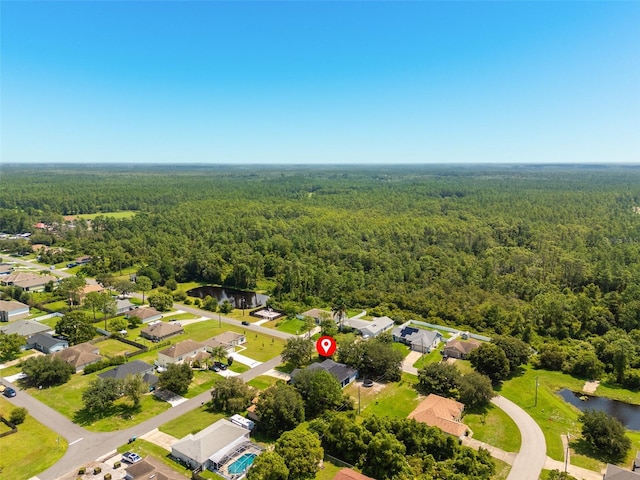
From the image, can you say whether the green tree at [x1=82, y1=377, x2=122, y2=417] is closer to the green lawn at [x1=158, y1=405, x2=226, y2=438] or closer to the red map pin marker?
the green lawn at [x1=158, y1=405, x2=226, y2=438]

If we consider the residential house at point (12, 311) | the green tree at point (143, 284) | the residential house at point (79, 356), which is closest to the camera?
the residential house at point (79, 356)

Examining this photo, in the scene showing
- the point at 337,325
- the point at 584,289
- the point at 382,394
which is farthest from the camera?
the point at 584,289

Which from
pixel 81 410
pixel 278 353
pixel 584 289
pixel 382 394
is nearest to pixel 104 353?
pixel 81 410

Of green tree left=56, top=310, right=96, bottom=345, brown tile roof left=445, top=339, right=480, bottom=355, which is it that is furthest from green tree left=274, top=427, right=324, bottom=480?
green tree left=56, top=310, right=96, bottom=345

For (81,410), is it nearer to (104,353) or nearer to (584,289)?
(104,353)

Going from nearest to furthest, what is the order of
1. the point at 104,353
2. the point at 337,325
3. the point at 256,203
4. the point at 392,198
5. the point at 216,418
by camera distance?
the point at 216,418 < the point at 104,353 < the point at 337,325 < the point at 256,203 < the point at 392,198

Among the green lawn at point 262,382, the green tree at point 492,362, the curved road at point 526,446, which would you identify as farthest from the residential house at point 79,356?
the curved road at point 526,446

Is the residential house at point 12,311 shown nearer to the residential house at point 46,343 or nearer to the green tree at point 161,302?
the residential house at point 46,343
